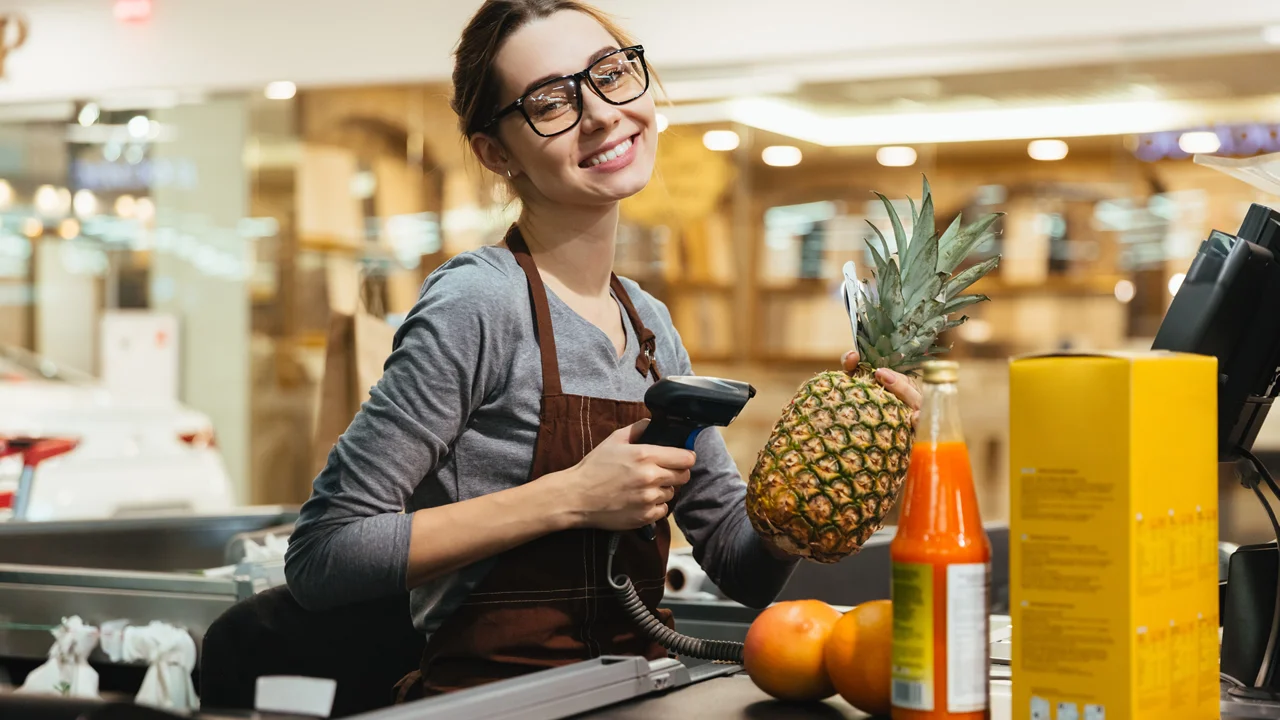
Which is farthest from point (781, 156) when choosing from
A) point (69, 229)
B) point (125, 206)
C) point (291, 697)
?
point (291, 697)

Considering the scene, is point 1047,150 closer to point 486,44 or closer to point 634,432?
point 486,44

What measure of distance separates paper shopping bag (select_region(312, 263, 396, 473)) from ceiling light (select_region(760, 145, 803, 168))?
4542 mm

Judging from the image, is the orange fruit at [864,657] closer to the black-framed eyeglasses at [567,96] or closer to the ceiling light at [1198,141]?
the black-framed eyeglasses at [567,96]

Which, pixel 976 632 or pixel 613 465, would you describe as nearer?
pixel 976 632

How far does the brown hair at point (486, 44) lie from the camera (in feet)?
5.03

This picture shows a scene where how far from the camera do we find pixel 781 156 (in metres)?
6.80

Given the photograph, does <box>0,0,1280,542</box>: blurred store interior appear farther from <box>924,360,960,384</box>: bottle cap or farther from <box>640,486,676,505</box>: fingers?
<box>924,360,960,384</box>: bottle cap

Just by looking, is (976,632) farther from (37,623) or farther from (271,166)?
(271,166)

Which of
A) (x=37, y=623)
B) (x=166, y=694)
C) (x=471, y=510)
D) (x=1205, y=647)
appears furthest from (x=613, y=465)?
(x=37, y=623)

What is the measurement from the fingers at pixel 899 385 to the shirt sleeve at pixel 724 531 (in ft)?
0.96

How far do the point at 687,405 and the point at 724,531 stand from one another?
396mm

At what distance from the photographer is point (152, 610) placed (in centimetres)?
205

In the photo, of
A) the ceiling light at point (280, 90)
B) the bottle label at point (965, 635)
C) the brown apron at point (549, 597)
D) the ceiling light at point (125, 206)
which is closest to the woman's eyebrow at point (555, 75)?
the brown apron at point (549, 597)

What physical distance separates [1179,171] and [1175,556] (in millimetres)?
5695
